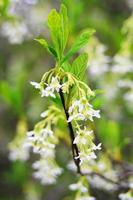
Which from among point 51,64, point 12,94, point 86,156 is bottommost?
point 86,156

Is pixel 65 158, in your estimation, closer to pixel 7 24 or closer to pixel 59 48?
pixel 7 24

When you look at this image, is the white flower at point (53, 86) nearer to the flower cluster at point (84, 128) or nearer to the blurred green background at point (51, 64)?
the flower cluster at point (84, 128)

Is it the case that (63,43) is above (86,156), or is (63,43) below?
above

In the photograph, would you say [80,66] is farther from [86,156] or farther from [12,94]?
[12,94]

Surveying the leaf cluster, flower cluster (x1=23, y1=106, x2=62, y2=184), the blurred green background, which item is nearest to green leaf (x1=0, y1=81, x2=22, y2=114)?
the blurred green background

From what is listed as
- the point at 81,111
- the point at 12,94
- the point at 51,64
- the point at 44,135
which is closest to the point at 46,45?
the point at 81,111

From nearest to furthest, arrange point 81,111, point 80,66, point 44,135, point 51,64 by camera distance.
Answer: point 81,111 < point 80,66 < point 44,135 < point 51,64

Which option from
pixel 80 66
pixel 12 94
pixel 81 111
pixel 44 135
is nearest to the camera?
pixel 81 111

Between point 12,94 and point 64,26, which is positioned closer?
point 64,26

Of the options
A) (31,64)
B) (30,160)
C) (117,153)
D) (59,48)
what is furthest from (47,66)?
(59,48)
